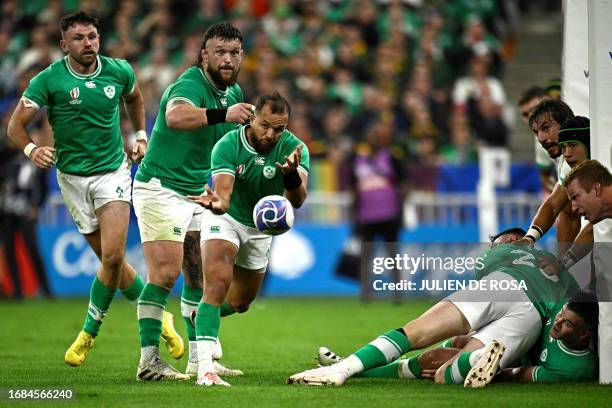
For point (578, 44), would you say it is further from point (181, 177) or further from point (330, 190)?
point (330, 190)

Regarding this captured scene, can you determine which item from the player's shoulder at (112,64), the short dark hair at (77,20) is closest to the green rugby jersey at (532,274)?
the player's shoulder at (112,64)

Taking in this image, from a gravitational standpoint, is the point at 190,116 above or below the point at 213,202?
above

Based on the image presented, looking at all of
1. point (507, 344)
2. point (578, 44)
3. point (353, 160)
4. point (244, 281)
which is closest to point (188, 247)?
point (244, 281)

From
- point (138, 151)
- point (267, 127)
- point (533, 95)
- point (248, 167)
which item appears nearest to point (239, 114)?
point (267, 127)

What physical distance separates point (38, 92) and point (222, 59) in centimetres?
171

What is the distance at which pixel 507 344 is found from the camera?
8.45 m

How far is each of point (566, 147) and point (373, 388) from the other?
251 centimetres

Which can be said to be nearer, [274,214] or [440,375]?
[274,214]

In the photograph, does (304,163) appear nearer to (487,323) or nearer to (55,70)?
(487,323)

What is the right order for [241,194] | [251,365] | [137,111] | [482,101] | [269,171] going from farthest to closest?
[482,101]
[137,111]
[251,365]
[241,194]
[269,171]

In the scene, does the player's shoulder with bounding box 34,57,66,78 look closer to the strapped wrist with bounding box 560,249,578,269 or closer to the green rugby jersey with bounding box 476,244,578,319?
the green rugby jersey with bounding box 476,244,578,319

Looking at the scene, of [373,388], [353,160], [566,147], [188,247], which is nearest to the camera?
[373,388]

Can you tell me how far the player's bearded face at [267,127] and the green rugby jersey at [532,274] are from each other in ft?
6.26

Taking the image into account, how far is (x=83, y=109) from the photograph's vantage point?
991 centimetres
